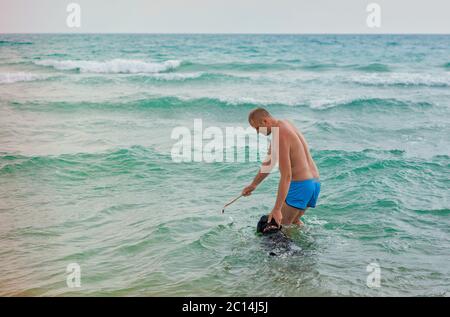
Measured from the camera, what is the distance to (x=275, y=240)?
16.5 feet

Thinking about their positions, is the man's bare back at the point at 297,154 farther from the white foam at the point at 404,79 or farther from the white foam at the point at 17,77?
the white foam at the point at 17,77

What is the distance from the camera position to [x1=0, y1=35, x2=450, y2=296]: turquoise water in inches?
184

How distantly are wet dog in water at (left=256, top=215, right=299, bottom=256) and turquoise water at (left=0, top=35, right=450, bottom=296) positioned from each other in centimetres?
4

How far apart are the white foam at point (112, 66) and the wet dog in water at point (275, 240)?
23.4 meters

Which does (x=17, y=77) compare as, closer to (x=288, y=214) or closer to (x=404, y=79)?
(x=404, y=79)

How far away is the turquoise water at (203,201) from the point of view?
4666 mm

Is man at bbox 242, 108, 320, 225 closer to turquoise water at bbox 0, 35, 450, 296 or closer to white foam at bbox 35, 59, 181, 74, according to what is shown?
turquoise water at bbox 0, 35, 450, 296

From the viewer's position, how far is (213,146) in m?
11.0

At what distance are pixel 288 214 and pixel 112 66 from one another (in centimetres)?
2414

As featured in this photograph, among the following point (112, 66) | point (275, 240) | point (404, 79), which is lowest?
point (275, 240)

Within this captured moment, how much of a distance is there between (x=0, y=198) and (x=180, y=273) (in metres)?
3.82

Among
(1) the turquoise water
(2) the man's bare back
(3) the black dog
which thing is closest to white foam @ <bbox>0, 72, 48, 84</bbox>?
(1) the turquoise water

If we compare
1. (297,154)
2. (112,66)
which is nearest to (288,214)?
(297,154)

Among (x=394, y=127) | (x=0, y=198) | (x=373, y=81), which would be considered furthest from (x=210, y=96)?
(x=0, y=198)
